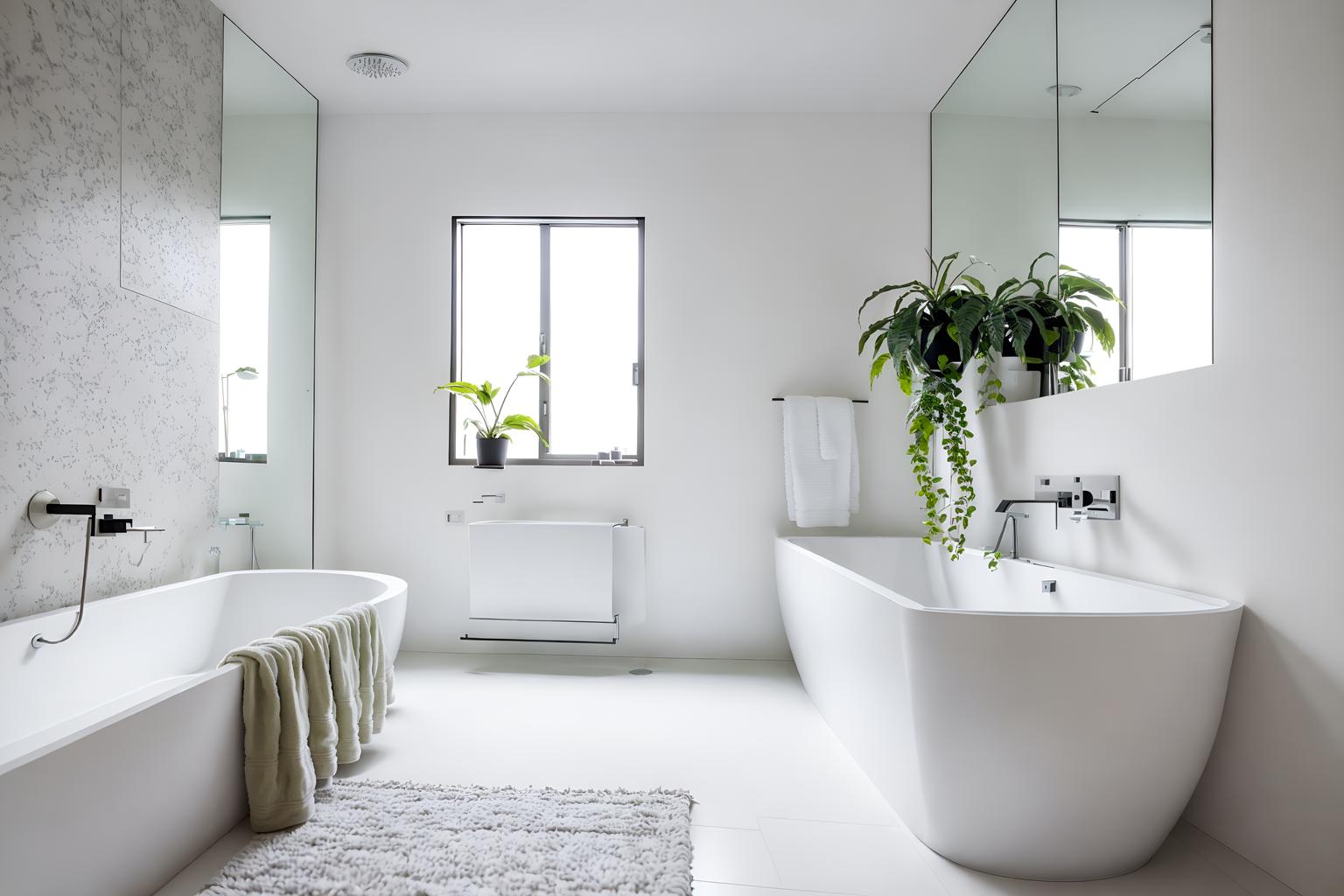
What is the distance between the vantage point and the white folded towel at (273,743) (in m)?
1.81

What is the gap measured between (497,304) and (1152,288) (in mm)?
2801

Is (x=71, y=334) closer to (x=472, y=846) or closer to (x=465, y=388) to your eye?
(x=465, y=388)

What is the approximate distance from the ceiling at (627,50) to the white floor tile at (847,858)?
2751mm

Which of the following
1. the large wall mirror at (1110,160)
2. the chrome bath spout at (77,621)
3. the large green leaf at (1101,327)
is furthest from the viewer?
the large green leaf at (1101,327)

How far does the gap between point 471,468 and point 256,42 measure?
6.55ft

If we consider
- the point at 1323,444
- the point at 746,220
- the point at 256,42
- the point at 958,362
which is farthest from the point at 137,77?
the point at 1323,444

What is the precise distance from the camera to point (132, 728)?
145 cm

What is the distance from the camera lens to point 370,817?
1876 mm

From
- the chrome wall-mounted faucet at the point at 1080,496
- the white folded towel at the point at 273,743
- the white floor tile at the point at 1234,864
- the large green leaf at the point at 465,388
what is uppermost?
the large green leaf at the point at 465,388

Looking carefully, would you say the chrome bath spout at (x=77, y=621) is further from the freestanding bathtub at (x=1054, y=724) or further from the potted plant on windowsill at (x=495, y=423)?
the freestanding bathtub at (x=1054, y=724)

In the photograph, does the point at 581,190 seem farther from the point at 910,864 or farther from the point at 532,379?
the point at 910,864

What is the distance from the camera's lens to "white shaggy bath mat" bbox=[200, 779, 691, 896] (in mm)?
1579

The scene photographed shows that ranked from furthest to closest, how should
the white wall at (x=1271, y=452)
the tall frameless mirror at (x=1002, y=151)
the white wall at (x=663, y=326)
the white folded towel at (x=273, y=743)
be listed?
the white wall at (x=663, y=326) < the tall frameless mirror at (x=1002, y=151) < the white folded towel at (x=273, y=743) < the white wall at (x=1271, y=452)

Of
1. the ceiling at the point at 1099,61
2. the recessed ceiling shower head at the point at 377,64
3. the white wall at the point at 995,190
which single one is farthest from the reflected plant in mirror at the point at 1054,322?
the recessed ceiling shower head at the point at 377,64
